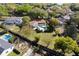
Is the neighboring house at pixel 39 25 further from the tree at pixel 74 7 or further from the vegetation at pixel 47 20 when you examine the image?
the tree at pixel 74 7

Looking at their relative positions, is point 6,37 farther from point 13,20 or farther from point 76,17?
point 76,17

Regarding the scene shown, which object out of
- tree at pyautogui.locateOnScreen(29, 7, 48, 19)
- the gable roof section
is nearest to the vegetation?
tree at pyautogui.locateOnScreen(29, 7, 48, 19)

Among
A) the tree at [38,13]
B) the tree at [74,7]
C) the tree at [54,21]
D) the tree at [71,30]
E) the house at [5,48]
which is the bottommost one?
the house at [5,48]

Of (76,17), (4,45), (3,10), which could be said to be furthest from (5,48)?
(76,17)

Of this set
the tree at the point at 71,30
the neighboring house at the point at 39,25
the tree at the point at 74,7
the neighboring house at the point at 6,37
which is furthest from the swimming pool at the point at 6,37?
the tree at the point at 74,7

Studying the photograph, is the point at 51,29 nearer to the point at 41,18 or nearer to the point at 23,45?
the point at 41,18

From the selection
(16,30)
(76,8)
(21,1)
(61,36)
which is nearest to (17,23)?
(16,30)
